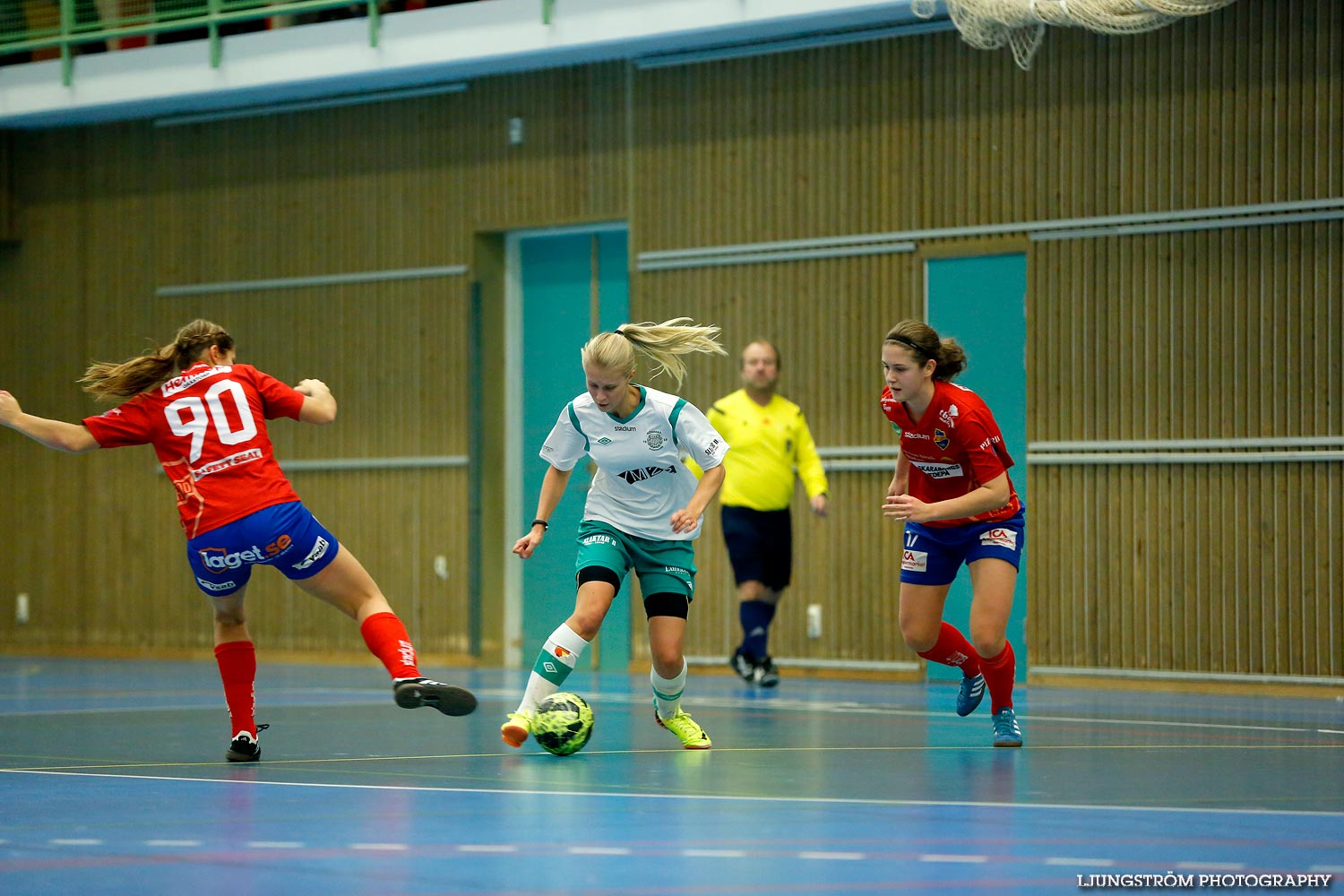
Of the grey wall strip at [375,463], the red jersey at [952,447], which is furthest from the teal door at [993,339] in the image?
the red jersey at [952,447]

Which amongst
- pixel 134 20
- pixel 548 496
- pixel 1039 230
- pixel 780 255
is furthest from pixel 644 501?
pixel 134 20

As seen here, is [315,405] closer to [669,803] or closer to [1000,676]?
[669,803]

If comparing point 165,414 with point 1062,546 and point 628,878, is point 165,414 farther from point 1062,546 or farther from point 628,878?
point 1062,546

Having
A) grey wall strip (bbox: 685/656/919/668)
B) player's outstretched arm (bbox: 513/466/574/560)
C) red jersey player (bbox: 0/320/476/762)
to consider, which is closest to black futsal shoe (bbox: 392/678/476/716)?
red jersey player (bbox: 0/320/476/762)

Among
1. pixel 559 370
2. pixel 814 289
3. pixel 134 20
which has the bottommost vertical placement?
pixel 559 370

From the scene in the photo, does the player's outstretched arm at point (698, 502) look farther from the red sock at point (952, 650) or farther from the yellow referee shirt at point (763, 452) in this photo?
the yellow referee shirt at point (763, 452)

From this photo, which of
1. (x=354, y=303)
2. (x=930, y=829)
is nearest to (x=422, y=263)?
(x=354, y=303)

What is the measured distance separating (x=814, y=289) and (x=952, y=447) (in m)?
6.42

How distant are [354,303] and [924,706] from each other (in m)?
7.92

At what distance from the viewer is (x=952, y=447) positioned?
740 cm

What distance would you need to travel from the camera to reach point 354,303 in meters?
16.0

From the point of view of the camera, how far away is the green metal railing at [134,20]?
49.6 feet

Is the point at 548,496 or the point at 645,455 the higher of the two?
A: the point at 645,455

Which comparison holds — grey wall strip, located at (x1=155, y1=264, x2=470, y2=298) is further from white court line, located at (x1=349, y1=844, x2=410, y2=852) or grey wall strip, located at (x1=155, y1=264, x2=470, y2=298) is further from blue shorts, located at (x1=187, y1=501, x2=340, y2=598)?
white court line, located at (x1=349, y1=844, x2=410, y2=852)
